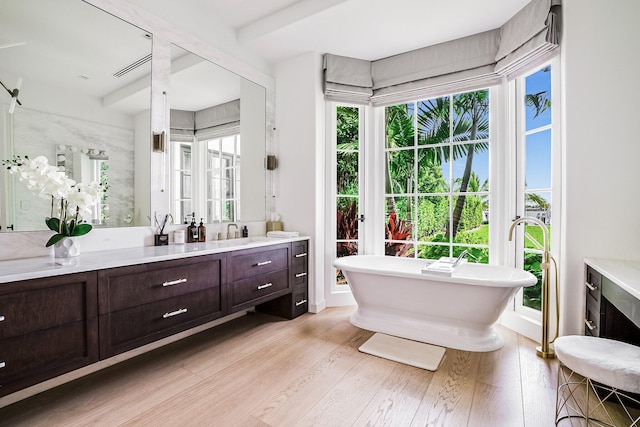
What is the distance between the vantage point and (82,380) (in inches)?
76.7

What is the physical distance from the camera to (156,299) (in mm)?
1897

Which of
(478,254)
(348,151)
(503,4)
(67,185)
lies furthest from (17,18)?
(478,254)

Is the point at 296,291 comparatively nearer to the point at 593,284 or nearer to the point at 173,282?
the point at 173,282

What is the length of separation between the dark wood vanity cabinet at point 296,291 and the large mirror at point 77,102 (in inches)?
53.3

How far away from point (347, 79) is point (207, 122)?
152 centimetres

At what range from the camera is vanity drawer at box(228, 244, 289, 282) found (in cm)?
242

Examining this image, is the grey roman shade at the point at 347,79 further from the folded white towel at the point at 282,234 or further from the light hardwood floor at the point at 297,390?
the light hardwood floor at the point at 297,390

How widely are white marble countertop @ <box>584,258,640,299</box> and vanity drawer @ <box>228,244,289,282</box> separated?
226 centimetres

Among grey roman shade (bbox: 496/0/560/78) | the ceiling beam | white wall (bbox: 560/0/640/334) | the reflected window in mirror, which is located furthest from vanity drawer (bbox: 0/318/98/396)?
grey roman shade (bbox: 496/0/560/78)

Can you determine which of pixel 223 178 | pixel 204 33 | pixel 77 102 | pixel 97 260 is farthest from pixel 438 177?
pixel 77 102

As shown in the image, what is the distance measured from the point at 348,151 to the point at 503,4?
1.80 m

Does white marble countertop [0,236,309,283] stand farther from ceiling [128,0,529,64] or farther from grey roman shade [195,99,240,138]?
ceiling [128,0,529,64]

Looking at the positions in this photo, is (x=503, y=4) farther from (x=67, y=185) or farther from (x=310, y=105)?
(x=67, y=185)

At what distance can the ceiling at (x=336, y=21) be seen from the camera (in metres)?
2.48
